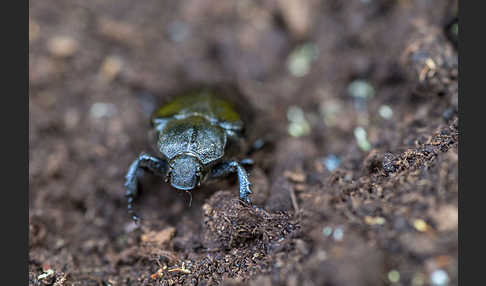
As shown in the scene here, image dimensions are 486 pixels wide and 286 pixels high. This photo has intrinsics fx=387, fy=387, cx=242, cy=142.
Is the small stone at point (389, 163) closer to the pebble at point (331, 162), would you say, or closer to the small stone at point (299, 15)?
the pebble at point (331, 162)

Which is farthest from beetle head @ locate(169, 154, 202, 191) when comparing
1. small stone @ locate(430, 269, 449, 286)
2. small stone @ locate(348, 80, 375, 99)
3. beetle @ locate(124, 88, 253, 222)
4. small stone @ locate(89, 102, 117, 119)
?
small stone @ locate(348, 80, 375, 99)

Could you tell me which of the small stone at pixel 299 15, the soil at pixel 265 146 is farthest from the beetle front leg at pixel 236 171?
the small stone at pixel 299 15

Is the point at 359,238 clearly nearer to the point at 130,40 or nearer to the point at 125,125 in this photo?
the point at 125,125

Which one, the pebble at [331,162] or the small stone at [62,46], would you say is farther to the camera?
the small stone at [62,46]

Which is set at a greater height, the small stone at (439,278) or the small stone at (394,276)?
the small stone at (394,276)

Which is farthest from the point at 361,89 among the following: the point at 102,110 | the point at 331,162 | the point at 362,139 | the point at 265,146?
the point at 102,110

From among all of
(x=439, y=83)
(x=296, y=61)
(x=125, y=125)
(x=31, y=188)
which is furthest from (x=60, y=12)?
(x=439, y=83)

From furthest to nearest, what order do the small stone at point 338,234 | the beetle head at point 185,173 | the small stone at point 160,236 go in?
the beetle head at point 185,173 < the small stone at point 160,236 < the small stone at point 338,234
